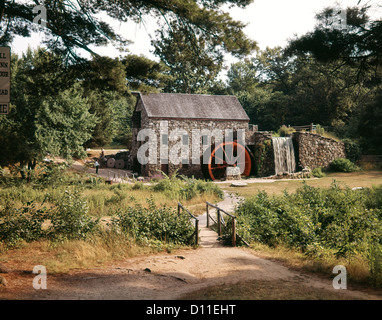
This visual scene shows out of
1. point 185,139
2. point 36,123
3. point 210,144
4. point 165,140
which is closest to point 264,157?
point 210,144

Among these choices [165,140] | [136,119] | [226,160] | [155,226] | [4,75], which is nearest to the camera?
[4,75]

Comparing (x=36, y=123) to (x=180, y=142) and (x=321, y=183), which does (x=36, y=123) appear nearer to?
(x=180, y=142)

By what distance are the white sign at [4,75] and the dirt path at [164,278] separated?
2748 mm

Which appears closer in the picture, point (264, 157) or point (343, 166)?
point (343, 166)

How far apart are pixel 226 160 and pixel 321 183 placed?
7.28m

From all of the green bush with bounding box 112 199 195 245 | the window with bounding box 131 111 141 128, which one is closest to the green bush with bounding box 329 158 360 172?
the window with bounding box 131 111 141 128

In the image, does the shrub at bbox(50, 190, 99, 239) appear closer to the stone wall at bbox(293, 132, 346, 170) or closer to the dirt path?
the dirt path

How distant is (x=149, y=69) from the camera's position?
26.9ft

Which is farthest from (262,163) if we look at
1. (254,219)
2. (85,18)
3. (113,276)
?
(113,276)

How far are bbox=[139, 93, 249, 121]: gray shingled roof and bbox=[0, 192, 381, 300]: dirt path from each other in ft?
55.0

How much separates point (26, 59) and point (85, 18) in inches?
485

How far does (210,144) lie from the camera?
23641 millimetres

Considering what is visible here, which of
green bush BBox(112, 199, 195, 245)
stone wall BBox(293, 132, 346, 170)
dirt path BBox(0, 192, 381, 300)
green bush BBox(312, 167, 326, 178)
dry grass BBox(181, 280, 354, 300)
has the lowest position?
dirt path BBox(0, 192, 381, 300)

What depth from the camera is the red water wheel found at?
75.9ft
